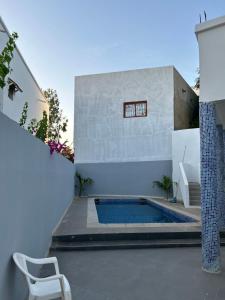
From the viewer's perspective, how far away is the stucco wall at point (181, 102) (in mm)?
16719

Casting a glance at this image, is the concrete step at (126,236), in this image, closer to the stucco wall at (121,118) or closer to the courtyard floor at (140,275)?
the courtyard floor at (140,275)

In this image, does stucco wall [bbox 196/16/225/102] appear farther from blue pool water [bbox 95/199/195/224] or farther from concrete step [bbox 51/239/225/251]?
blue pool water [bbox 95/199/195/224]

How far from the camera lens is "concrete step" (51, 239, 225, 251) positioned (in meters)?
6.23

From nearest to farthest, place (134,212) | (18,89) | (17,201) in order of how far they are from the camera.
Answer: (17,201), (18,89), (134,212)

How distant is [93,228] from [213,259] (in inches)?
128

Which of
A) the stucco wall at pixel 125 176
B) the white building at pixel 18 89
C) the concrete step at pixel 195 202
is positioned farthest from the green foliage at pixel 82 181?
the concrete step at pixel 195 202

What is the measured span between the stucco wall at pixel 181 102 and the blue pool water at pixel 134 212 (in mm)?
5114

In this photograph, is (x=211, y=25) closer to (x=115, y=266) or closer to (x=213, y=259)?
(x=213, y=259)

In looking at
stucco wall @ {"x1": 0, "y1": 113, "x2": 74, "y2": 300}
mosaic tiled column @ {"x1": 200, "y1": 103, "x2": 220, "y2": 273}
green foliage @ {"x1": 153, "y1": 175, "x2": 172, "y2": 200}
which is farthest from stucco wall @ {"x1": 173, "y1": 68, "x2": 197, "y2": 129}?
stucco wall @ {"x1": 0, "y1": 113, "x2": 74, "y2": 300}

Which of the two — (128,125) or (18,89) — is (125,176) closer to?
(128,125)

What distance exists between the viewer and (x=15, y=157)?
3248mm

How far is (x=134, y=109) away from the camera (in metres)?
17.2

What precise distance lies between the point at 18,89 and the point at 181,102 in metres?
10.5

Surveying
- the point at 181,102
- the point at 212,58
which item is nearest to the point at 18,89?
the point at 212,58
